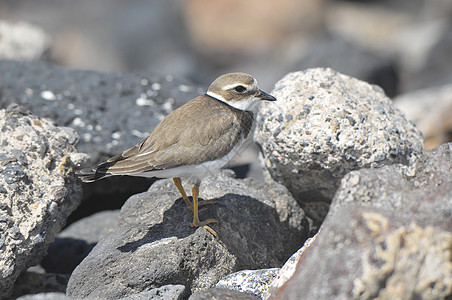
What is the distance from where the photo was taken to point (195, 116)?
253 inches

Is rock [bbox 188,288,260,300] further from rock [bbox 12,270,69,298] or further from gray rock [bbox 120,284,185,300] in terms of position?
rock [bbox 12,270,69,298]

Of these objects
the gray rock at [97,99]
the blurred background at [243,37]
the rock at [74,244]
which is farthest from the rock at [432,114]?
the rock at [74,244]

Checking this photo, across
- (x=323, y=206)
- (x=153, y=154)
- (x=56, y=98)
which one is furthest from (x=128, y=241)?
(x=56, y=98)

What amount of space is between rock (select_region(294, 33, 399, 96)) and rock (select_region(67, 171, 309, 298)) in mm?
6118

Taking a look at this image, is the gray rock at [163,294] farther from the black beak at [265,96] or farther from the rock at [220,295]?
the black beak at [265,96]

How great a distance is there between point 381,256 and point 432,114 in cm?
727

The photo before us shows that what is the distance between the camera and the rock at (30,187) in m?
5.66

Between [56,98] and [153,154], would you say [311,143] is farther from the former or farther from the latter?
[56,98]

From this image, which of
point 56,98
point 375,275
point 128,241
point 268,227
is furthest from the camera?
point 56,98

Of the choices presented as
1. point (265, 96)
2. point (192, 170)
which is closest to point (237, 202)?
point (192, 170)

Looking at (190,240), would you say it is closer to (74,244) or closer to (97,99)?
(74,244)

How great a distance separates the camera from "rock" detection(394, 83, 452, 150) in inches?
403

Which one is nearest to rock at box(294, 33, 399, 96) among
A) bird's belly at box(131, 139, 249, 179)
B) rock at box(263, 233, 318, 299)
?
bird's belly at box(131, 139, 249, 179)

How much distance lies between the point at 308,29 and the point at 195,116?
17268mm
